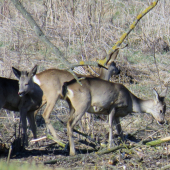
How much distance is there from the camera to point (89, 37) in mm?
10555

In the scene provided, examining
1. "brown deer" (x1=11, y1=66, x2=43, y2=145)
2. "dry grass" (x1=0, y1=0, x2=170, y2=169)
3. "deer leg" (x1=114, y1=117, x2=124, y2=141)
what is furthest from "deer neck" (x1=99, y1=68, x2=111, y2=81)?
"brown deer" (x1=11, y1=66, x2=43, y2=145)

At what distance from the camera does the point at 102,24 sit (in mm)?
11320

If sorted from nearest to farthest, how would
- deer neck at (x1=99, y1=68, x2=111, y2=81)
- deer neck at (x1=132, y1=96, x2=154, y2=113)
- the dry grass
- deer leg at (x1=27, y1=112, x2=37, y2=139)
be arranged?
deer leg at (x1=27, y1=112, x2=37, y2=139) < deer neck at (x1=132, y1=96, x2=154, y2=113) < deer neck at (x1=99, y1=68, x2=111, y2=81) < the dry grass

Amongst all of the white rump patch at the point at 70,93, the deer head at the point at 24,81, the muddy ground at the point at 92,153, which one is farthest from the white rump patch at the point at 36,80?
the white rump patch at the point at 70,93

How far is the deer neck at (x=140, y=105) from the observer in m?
7.44

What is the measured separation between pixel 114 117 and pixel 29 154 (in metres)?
1.95

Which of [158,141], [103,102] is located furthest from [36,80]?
[158,141]

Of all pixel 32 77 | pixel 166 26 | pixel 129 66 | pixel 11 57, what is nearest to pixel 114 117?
pixel 32 77

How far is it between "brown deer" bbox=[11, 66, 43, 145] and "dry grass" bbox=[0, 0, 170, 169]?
2.27 m

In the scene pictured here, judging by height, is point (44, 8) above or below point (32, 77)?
above

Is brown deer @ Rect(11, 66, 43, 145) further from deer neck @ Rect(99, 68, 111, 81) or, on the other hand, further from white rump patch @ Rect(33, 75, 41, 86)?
deer neck @ Rect(99, 68, 111, 81)

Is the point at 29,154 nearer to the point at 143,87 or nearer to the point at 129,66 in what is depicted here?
the point at 143,87

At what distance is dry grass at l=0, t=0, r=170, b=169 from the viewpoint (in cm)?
1014

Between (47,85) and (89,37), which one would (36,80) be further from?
(89,37)
